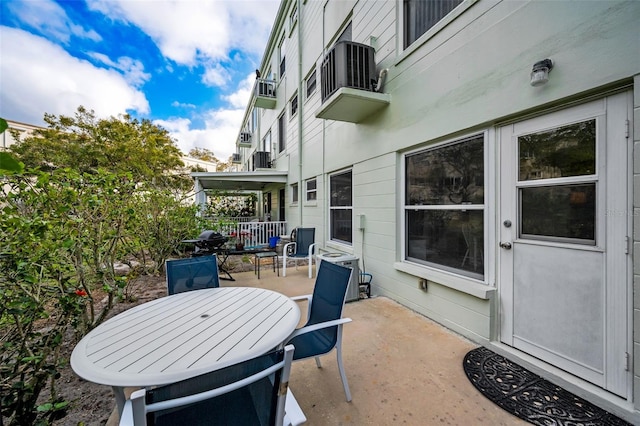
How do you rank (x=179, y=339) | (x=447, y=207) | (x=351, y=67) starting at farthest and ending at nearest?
(x=351, y=67) → (x=447, y=207) → (x=179, y=339)

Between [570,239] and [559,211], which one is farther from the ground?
[559,211]

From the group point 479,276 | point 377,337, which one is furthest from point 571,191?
point 377,337

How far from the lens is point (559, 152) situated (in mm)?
2219

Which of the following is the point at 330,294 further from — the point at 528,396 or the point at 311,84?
the point at 311,84

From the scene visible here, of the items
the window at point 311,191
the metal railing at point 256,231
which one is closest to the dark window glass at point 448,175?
the window at point 311,191

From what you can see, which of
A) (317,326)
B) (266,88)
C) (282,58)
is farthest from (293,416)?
(282,58)

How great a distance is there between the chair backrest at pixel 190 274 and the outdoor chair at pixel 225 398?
147 centimetres

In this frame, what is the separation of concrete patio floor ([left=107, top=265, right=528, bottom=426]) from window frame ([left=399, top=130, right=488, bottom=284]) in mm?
685

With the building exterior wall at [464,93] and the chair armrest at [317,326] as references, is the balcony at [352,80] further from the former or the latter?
the chair armrest at [317,326]

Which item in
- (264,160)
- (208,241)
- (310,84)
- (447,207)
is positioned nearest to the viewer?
(447,207)

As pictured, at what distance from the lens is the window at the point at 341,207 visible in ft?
18.5

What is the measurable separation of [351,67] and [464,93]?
1.87m

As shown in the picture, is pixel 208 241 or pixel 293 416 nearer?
pixel 293 416

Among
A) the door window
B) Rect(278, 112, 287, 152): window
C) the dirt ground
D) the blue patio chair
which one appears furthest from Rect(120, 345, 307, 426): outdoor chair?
Rect(278, 112, 287, 152): window
